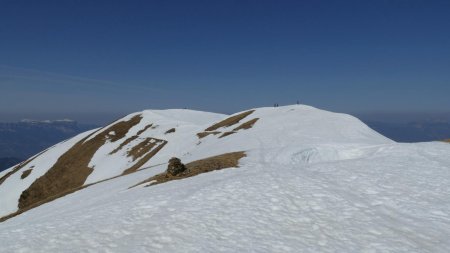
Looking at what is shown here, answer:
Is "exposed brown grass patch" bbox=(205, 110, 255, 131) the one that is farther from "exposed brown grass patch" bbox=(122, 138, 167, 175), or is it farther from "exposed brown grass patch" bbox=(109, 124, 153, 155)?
"exposed brown grass patch" bbox=(109, 124, 153, 155)

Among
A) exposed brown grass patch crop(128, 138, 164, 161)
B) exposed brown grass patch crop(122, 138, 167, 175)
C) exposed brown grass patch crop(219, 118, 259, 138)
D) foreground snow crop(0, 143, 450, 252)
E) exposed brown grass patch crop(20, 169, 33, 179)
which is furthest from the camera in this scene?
exposed brown grass patch crop(20, 169, 33, 179)

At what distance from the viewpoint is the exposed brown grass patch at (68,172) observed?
73.4m

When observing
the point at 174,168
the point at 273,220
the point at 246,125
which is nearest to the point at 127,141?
the point at 246,125

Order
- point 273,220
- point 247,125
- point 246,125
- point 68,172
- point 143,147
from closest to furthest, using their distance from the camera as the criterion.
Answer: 1. point 273,220
2. point 247,125
3. point 246,125
4. point 68,172
5. point 143,147

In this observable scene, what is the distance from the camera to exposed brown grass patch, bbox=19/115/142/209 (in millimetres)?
73438

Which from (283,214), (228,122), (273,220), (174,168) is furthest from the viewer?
(228,122)

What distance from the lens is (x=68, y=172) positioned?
3174 inches

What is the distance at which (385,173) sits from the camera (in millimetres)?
20281

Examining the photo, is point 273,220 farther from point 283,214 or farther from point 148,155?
point 148,155

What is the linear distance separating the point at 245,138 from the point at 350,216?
4159 cm

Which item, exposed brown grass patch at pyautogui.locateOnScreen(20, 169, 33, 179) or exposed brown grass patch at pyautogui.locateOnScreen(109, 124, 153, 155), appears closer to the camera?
exposed brown grass patch at pyautogui.locateOnScreen(20, 169, 33, 179)

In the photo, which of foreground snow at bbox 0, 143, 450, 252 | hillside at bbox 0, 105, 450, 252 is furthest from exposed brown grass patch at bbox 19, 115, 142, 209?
foreground snow at bbox 0, 143, 450, 252

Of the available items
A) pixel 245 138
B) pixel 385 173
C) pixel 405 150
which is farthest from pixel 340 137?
pixel 385 173

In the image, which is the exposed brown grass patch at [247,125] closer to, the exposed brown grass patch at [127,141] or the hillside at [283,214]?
the exposed brown grass patch at [127,141]
